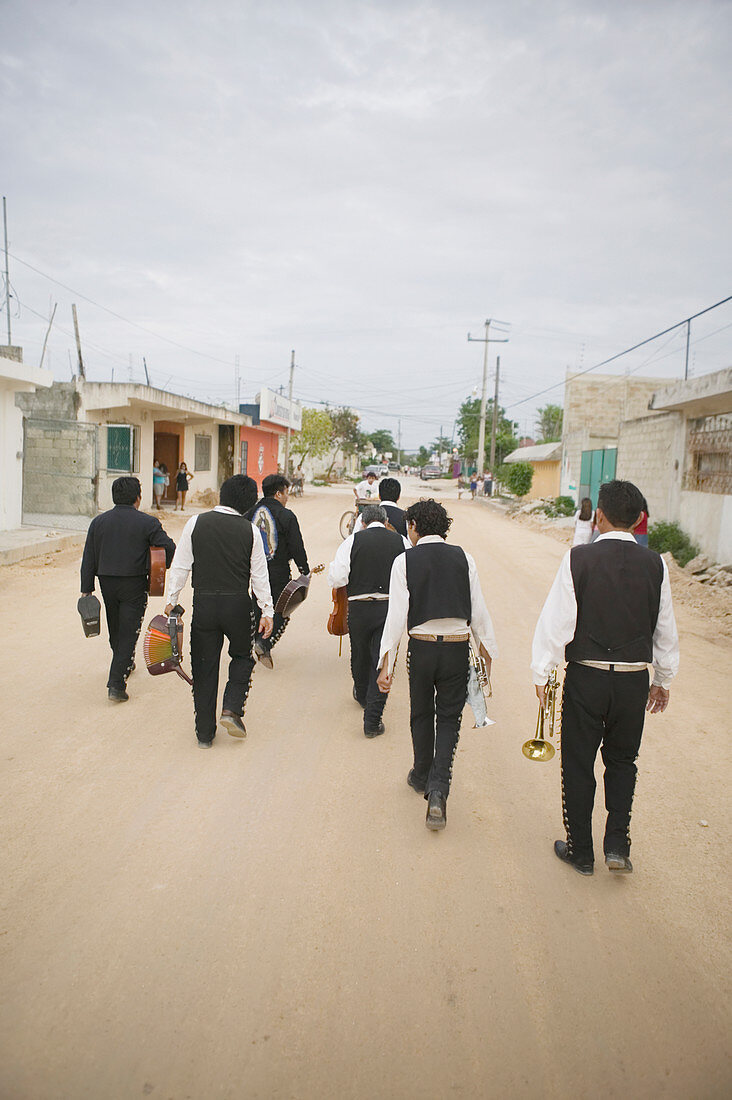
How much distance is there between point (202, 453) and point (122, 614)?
23.8 metres

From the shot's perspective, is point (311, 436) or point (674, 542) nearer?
point (674, 542)

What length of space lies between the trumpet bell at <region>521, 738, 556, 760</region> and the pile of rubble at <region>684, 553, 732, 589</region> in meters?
9.55

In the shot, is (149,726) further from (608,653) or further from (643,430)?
(643,430)

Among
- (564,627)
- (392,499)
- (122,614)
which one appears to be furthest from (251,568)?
(564,627)

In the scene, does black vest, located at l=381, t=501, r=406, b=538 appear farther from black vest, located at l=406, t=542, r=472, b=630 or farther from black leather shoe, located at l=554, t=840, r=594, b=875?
black leather shoe, located at l=554, t=840, r=594, b=875

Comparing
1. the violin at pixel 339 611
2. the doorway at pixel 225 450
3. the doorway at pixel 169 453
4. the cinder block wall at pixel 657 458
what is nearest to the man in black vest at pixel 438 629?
the violin at pixel 339 611

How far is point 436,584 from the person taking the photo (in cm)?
402

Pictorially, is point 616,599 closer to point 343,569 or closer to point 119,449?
point 343,569

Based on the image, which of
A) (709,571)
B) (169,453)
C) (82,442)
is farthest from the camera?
(169,453)

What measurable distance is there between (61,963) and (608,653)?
2591 mm

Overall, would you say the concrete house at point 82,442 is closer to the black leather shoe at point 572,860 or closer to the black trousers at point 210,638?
the black trousers at point 210,638

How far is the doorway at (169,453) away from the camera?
26.8 metres

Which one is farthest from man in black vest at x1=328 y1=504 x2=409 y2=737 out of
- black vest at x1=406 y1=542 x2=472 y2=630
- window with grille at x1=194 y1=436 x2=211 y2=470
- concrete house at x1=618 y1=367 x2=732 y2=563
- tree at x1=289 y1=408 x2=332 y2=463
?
tree at x1=289 y1=408 x2=332 y2=463

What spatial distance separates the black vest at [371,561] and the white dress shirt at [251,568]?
703 millimetres
